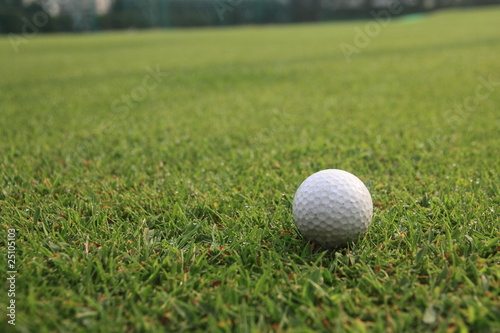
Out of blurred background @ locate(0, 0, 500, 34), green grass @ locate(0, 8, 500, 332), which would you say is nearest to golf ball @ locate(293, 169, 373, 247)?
green grass @ locate(0, 8, 500, 332)

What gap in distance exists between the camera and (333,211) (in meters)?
1.70

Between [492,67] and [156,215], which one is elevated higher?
[492,67]

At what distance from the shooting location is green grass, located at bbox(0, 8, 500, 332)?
1.37 metres

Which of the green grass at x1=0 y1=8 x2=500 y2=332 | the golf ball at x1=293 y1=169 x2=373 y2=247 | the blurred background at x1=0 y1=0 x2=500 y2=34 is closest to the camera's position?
the green grass at x1=0 y1=8 x2=500 y2=332

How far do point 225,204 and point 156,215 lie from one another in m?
0.37

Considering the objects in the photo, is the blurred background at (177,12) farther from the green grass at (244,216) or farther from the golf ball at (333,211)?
the golf ball at (333,211)

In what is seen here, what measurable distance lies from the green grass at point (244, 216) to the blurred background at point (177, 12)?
1081 inches

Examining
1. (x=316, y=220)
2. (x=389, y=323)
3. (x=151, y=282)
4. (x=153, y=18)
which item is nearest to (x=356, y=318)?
(x=389, y=323)

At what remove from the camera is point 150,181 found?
8.41 ft

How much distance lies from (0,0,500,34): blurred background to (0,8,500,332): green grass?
2745 cm

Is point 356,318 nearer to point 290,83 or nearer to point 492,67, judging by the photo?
point 290,83

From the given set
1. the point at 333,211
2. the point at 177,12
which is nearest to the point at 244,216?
the point at 333,211

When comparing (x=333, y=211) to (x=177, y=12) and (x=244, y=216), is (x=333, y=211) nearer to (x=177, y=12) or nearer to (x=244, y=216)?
(x=244, y=216)

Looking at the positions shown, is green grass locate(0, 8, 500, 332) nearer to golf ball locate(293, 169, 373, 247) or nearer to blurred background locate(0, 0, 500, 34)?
golf ball locate(293, 169, 373, 247)
